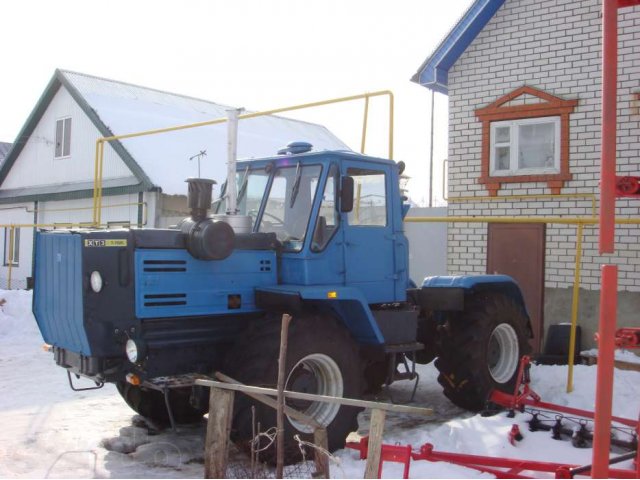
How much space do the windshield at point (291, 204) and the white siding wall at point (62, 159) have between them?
42.8 ft

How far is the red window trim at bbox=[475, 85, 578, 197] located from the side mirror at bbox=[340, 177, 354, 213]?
485 cm

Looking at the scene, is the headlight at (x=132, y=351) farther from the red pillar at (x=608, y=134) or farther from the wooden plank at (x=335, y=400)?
the red pillar at (x=608, y=134)

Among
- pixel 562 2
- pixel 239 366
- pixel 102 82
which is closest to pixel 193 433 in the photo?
pixel 239 366

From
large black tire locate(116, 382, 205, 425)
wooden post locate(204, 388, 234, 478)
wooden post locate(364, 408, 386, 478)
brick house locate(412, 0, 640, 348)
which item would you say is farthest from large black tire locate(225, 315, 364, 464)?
brick house locate(412, 0, 640, 348)

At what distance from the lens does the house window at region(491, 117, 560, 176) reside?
9.94 metres

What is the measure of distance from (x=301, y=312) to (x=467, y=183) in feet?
18.6

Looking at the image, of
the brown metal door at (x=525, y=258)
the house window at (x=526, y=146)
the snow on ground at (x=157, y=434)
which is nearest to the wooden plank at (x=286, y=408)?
the snow on ground at (x=157, y=434)

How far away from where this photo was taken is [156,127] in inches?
772

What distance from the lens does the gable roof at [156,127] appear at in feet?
60.1

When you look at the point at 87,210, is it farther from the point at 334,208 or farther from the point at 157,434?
the point at 334,208

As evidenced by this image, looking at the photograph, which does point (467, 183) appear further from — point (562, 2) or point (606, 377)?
point (606, 377)

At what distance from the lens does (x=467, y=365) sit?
286 inches

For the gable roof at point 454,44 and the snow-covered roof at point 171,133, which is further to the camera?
the snow-covered roof at point 171,133

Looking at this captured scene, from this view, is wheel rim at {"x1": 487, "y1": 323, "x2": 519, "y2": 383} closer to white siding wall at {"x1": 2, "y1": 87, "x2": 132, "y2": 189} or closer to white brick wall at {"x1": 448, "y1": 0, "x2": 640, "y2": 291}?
white brick wall at {"x1": 448, "y1": 0, "x2": 640, "y2": 291}
